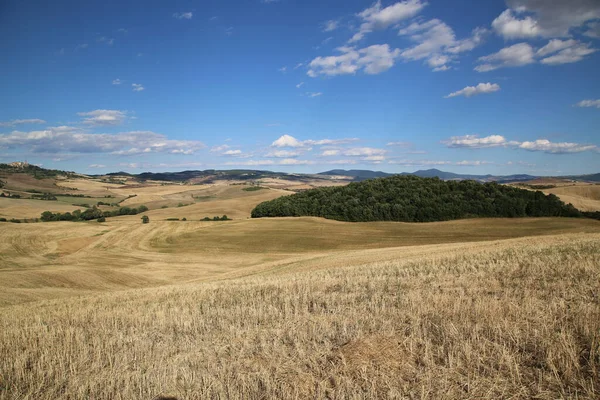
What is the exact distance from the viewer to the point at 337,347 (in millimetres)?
6957

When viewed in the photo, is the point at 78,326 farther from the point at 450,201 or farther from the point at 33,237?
the point at 450,201

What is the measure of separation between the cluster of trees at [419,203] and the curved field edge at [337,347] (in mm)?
66426

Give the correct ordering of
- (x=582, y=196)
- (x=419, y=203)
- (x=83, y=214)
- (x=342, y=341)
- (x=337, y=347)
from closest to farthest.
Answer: (x=337, y=347), (x=342, y=341), (x=419, y=203), (x=83, y=214), (x=582, y=196)

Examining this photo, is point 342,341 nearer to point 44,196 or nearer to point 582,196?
point 582,196

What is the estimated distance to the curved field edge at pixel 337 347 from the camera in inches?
209

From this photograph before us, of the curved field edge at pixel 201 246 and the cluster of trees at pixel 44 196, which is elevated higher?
the cluster of trees at pixel 44 196

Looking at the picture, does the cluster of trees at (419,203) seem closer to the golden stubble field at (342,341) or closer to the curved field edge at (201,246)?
the curved field edge at (201,246)

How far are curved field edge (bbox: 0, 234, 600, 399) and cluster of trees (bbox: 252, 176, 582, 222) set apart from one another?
218 feet

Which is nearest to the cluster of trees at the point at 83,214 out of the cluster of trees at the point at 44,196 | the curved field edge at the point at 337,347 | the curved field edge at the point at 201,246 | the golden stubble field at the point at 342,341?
the curved field edge at the point at 201,246

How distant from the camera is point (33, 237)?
51.2m

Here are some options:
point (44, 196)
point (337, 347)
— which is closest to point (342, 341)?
point (337, 347)

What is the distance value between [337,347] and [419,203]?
7361 cm

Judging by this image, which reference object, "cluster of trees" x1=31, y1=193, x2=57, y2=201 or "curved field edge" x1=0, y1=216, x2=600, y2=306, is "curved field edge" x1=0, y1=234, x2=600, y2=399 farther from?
"cluster of trees" x1=31, y1=193, x2=57, y2=201

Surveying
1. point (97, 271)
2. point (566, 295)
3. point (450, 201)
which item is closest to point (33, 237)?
point (97, 271)
